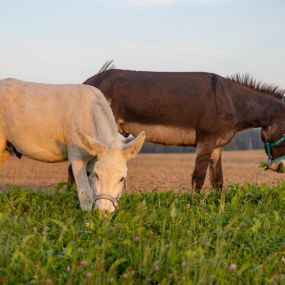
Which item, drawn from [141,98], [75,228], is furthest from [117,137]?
[141,98]

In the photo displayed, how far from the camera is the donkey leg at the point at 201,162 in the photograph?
1084 centimetres

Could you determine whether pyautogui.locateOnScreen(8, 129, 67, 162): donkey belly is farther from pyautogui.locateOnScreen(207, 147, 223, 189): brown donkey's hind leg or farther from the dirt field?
pyautogui.locateOnScreen(207, 147, 223, 189): brown donkey's hind leg

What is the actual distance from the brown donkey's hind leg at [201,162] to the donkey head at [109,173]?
404 cm

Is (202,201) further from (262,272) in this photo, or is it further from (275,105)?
(275,105)

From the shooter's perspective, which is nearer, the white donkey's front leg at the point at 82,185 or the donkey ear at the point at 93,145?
the donkey ear at the point at 93,145

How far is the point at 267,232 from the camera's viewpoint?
6.28m

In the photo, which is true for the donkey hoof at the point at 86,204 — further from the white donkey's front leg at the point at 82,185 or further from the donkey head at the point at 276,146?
the donkey head at the point at 276,146

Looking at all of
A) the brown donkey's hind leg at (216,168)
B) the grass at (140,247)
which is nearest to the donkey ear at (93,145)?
the grass at (140,247)

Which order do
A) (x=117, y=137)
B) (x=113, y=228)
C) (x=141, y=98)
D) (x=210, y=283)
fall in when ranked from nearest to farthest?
(x=210, y=283)
(x=113, y=228)
(x=117, y=137)
(x=141, y=98)

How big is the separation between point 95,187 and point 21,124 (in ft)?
7.81

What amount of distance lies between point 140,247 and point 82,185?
9.96 ft

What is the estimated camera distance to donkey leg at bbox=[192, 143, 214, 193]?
10.8 m

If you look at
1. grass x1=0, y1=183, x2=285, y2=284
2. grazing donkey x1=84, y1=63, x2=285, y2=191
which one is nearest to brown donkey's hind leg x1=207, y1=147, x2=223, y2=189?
grazing donkey x1=84, y1=63, x2=285, y2=191

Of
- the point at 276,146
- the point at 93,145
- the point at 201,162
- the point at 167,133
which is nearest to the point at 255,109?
the point at 276,146
